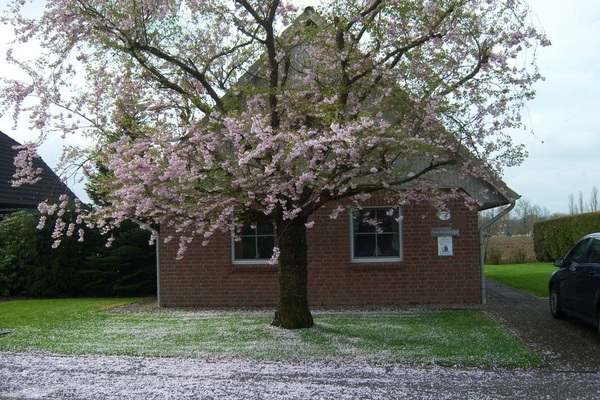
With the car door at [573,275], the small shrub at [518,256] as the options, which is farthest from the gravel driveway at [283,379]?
the small shrub at [518,256]

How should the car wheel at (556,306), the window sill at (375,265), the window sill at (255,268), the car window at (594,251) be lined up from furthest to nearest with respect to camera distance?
the window sill at (255,268) < the window sill at (375,265) < the car wheel at (556,306) < the car window at (594,251)

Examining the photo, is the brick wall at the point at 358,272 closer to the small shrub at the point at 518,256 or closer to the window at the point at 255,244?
the window at the point at 255,244

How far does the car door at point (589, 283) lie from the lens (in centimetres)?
948

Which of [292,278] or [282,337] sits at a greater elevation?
[292,278]

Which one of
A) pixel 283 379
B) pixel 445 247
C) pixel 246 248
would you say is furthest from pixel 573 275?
pixel 246 248

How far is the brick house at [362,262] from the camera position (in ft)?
47.4

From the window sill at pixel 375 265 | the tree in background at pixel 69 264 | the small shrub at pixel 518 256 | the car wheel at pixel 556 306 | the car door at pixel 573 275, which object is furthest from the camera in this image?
the small shrub at pixel 518 256

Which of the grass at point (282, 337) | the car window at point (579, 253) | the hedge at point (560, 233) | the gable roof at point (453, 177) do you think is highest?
the gable roof at point (453, 177)

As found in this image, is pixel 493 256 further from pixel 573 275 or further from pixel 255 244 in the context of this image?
pixel 573 275

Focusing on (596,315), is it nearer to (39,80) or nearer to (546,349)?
(546,349)

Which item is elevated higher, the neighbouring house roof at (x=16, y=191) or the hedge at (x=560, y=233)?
the neighbouring house roof at (x=16, y=191)

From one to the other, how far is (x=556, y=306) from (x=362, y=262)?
4451 millimetres

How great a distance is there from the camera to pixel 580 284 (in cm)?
1020

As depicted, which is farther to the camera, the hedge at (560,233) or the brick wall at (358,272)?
the hedge at (560,233)
